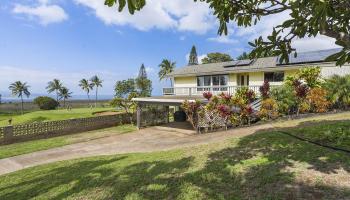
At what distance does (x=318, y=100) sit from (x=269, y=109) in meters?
3.25

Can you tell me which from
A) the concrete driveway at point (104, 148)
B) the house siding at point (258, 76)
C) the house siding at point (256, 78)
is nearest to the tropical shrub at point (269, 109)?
the concrete driveway at point (104, 148)

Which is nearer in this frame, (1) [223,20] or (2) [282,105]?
(1) [223,20]

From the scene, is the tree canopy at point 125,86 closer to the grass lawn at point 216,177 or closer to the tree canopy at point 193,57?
the tree canopy at point 193,57

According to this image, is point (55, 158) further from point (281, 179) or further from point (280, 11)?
point (280, 11)

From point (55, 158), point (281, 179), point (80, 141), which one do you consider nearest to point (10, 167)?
point (55, 158)

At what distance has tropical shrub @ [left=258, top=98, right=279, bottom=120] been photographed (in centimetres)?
1853

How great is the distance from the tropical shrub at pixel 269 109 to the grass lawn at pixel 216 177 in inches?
304

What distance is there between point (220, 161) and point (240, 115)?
1035cm

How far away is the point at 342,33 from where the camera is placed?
4.11 m

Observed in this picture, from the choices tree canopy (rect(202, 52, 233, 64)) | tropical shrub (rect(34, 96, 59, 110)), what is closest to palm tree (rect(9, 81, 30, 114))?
tropical shrub (rect(34, 96, 59, 110))

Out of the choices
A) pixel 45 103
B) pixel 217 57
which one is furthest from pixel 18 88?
pixel 217 57

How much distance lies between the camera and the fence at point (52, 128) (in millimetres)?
21172

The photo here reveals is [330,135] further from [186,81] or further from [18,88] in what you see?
[18,88]

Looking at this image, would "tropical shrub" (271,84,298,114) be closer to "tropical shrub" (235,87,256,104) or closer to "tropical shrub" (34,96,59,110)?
"tropical shrub" (235,87,256,104)
